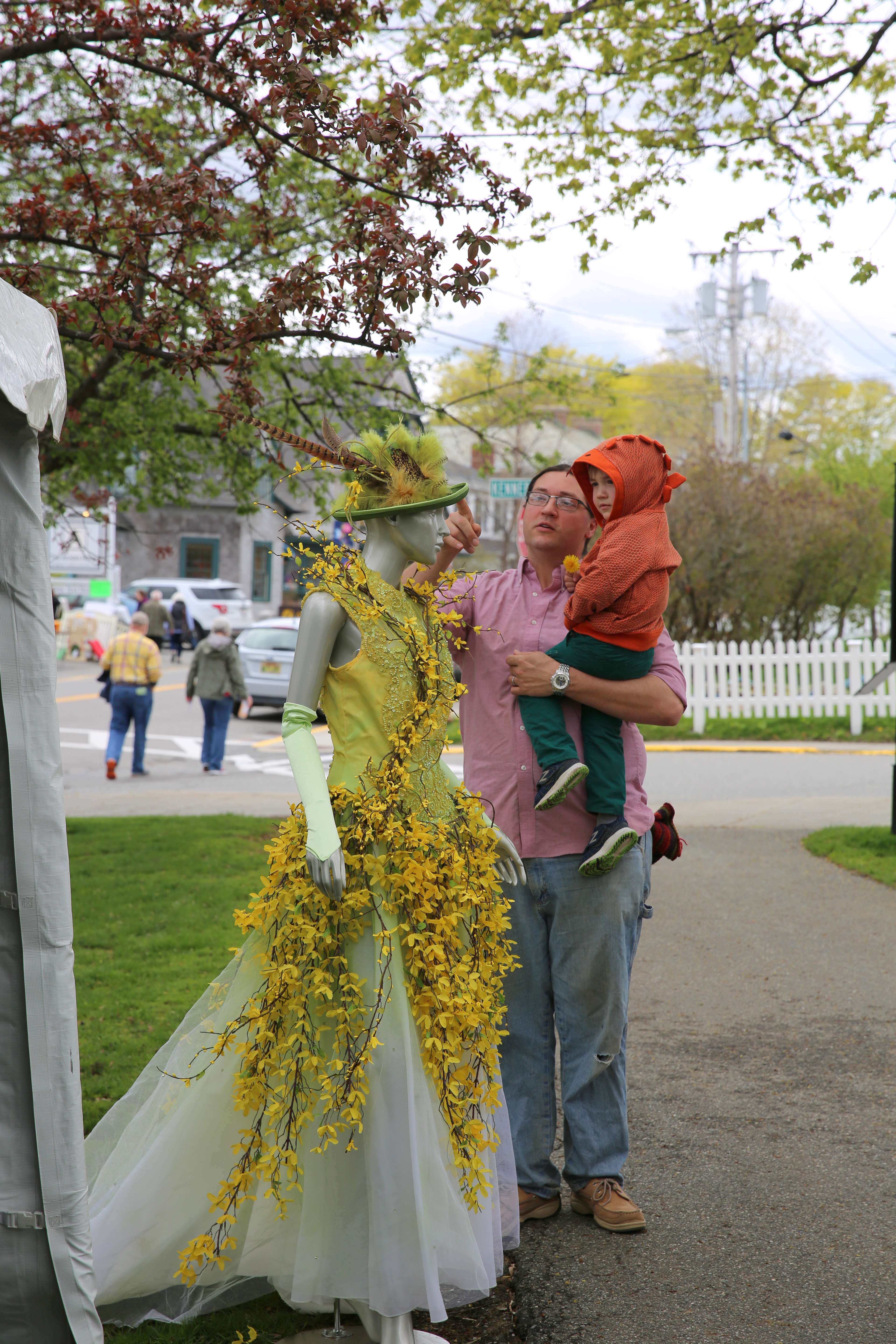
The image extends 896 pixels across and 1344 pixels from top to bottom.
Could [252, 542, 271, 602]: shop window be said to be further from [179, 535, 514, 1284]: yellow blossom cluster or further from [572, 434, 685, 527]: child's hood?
[179, 535, 514, 1284]: yellow blossom cluster

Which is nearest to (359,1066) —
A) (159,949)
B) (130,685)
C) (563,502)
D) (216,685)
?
(563,502)

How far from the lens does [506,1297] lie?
329 centimetres

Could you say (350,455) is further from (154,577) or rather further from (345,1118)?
(154,577)

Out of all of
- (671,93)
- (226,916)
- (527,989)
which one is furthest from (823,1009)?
(671,93)

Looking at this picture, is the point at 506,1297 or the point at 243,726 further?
the point at 243,726

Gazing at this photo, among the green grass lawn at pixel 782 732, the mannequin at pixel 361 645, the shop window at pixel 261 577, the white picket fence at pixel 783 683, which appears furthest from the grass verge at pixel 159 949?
the shop window at pixel 261 577

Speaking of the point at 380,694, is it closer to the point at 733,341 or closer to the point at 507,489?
the point at 507,489

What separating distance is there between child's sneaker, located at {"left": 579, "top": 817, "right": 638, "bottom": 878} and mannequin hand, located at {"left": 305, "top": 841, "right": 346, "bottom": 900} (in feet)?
3.17

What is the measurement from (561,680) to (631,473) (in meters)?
0.66

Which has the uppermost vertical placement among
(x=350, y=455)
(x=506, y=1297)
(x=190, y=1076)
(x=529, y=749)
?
(x=350, y=455)

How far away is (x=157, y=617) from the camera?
95.1 feet

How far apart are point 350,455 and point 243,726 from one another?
55.6 ft

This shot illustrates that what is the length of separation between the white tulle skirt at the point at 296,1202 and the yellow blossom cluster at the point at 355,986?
1.6 inches

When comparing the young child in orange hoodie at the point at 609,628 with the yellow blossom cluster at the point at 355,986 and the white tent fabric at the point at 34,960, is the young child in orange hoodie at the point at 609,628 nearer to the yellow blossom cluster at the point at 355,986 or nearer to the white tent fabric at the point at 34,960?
the yellow blossom cluster at the point at 355,986
